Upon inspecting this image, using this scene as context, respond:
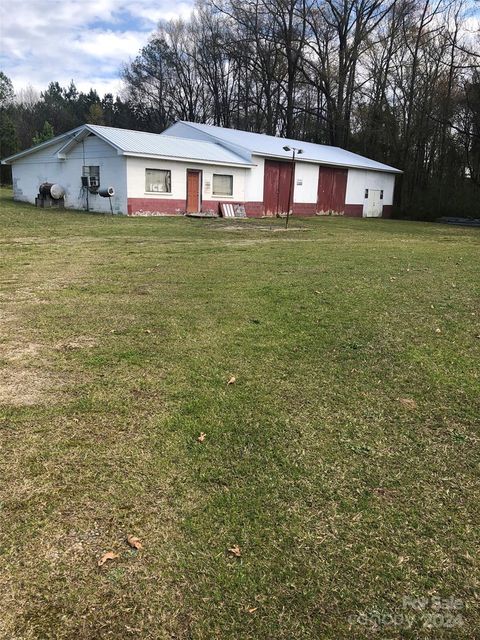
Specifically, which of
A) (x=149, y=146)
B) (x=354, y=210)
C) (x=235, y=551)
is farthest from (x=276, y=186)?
(x=235, y=551)

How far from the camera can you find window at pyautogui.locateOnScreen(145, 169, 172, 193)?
19562 millimetres

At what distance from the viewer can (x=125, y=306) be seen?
5.64 m

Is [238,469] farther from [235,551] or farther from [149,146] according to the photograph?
[149,146]

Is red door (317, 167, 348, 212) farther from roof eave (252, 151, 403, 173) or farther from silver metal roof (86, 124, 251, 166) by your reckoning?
silver metal roof (86, 124, 251, 166)

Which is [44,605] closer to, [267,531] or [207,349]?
[267,531]

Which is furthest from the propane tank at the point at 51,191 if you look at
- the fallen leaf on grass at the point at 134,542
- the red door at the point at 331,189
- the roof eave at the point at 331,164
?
the fallen leaf on grass at the point at 134,542

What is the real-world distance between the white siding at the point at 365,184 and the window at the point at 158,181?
41.2ft

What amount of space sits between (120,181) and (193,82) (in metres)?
33.9

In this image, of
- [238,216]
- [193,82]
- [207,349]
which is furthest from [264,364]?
[193,82]

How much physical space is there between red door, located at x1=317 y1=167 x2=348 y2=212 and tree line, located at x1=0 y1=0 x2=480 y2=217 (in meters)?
5.39

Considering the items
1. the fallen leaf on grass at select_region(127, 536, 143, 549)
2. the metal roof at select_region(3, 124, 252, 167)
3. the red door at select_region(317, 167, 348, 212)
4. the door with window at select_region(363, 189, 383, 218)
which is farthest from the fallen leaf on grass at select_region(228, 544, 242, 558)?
the door with window at select_region(363, 189, 383, 218)

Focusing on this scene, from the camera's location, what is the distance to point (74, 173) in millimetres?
21062

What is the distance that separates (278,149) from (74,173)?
10475 millimetres

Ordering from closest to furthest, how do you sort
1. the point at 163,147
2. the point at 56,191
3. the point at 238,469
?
the point at 238,469 → the point at 163,147 → the point at 56,191
